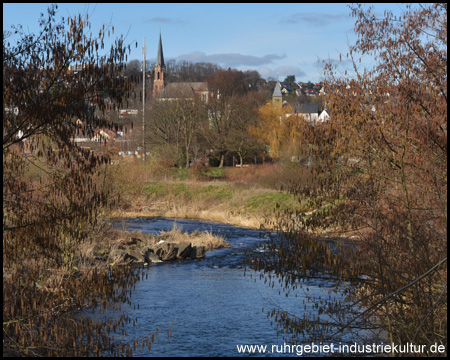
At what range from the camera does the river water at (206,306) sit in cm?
1411

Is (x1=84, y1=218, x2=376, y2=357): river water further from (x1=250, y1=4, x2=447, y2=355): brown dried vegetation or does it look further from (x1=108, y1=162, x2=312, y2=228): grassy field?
(x1=108, y1=162, x2=312, y2=228): grassy field

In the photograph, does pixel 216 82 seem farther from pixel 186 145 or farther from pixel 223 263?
pixel 223 263

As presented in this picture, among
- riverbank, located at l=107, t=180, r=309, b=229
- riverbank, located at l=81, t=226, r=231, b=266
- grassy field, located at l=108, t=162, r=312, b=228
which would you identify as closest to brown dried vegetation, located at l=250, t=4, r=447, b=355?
riverbank, located at l=81, t=226, r=231, b=266

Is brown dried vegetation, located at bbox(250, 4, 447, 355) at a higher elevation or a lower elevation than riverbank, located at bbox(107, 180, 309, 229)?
higher

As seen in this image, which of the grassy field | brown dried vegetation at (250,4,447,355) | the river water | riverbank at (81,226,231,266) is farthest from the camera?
the grassy field

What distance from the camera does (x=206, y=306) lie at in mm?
17344

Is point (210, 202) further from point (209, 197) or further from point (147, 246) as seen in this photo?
point (147, 246)

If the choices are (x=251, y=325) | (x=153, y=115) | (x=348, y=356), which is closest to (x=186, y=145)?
(x=153, y=115)

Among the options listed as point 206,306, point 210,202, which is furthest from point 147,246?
point 210,202

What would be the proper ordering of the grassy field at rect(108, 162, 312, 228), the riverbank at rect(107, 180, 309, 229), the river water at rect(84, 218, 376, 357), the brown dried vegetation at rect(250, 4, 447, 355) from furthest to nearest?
1. the riverbank at rect(107, 180, 309, 229)
2. the grassy field at rect(108, 162, 312, 228)
3. the river water at rect(84, 218, 376, 357)
4. the brown dried vegetation at rect(250, 4, 447, 355)

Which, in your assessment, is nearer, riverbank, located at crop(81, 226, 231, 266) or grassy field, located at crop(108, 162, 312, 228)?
riverbank, located at crop(81, 226, 231, 266)

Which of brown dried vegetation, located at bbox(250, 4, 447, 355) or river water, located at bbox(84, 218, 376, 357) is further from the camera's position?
river water, located at bbox(84, 218, 376, 357)

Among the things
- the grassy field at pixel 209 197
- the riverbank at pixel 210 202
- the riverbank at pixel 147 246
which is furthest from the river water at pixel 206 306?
the riverbank at pixel 210 202

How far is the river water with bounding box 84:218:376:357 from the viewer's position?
14.1m
